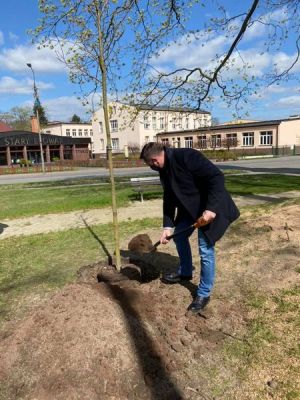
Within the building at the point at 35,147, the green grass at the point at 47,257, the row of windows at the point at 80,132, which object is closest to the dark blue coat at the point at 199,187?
the green grass at the point at 47,257

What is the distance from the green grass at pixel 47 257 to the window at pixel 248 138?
170 ft

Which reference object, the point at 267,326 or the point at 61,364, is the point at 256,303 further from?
the point at 61,364

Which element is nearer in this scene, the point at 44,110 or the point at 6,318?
the point at 6,318

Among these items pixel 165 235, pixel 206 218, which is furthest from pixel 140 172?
pixel 206 218

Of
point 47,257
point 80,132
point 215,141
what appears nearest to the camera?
point 47,257

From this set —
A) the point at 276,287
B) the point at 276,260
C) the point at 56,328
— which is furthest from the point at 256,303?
the point at 56,328

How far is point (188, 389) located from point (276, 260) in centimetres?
263

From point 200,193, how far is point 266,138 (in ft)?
182

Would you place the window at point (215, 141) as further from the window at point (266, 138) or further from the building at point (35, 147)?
the building at point (35, 147)

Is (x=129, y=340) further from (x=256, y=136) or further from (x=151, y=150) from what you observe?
(x=256, y=136)

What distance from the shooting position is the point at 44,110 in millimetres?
95000

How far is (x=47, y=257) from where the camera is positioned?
645cm

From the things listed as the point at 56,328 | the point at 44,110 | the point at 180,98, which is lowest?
the point at 56,328

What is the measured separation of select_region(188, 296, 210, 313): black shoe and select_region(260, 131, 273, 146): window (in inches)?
2157
